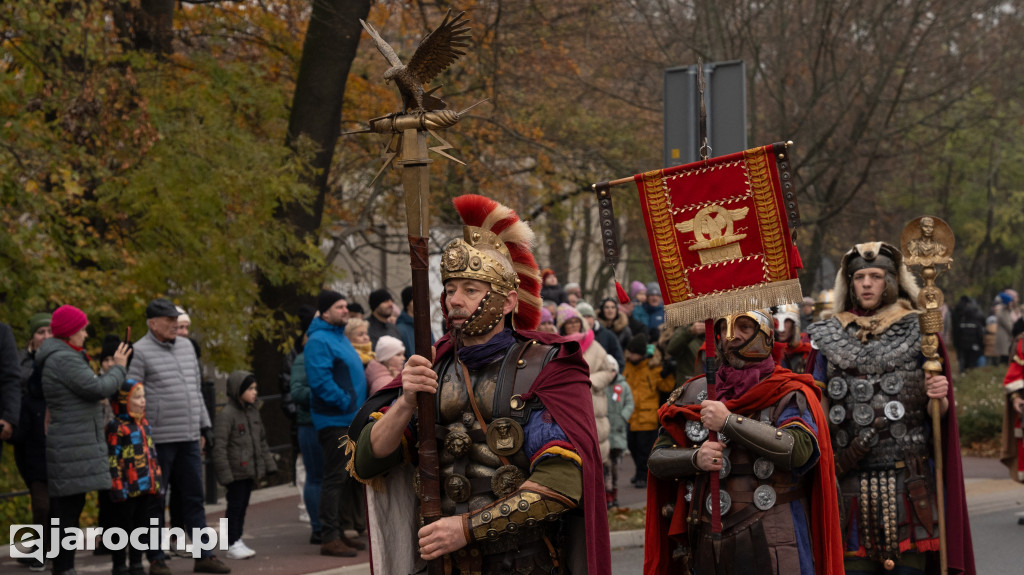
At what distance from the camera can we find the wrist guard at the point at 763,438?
223 inches

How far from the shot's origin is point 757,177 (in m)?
5.75

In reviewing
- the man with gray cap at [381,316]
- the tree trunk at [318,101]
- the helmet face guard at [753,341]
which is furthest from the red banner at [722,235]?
the tree trunk at [318,101]

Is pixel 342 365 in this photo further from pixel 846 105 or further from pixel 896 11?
pixel 896 11

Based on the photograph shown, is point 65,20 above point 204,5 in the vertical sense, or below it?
below

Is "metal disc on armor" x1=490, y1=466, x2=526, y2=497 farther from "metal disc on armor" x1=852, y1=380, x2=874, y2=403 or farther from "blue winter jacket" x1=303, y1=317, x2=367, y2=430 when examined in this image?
"blue winter jacket" x1=303, y1=317, x2=367, y2=430

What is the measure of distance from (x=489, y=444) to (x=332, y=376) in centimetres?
547

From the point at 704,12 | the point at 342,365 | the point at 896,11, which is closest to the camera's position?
the point at 342,365

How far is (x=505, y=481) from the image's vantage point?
4.71 m

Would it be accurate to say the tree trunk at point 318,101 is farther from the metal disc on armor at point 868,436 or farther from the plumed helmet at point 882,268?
the metal disc on armor at point 868,436

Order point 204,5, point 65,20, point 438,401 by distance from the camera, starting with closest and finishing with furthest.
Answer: point 438,401 → point 65,20 → point 204,5

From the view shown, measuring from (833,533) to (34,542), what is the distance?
18.4 ft

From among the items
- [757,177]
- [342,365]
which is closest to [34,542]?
[342,365]

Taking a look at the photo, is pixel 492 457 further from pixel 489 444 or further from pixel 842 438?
pixel 842 438

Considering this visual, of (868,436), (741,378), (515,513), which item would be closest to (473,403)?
(515,513)
